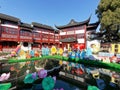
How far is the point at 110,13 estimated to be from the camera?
50.6 ft

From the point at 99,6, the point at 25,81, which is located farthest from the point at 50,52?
the point at 25,81

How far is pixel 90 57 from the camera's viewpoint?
11.9m

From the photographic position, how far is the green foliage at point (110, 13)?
588 inches

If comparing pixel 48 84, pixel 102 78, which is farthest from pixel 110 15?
pixel 48 84

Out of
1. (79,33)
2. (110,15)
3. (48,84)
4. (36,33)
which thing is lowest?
(48,84)

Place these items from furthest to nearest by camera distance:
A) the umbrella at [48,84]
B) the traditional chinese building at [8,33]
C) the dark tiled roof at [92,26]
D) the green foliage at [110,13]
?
the dark tiled roof at [92,26]
the traditional chinese building at [8,33]
the green foliage at [110,13]
the umbrella at [48,84]

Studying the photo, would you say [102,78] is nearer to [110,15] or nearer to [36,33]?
[110,15]

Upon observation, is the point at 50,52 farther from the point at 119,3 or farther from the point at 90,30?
the point at 119,3

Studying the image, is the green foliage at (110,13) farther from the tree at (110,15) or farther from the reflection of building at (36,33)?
the reflection of building at (36,33)

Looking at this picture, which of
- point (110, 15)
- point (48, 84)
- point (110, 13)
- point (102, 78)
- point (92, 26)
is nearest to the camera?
point (48, 84)

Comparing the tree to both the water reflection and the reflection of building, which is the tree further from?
the water reflection

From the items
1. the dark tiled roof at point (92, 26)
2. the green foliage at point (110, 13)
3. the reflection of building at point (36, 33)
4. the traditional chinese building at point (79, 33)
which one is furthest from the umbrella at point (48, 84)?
the dark tiled roof at point (92, 26)

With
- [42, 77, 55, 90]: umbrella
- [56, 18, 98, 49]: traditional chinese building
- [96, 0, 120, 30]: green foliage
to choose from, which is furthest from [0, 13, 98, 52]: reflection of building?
[42, 77, 55, 90]: umbrella

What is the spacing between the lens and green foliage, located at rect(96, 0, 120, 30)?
49.0 feet
